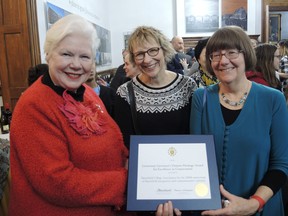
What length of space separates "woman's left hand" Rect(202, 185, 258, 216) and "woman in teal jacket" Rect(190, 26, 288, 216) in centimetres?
5

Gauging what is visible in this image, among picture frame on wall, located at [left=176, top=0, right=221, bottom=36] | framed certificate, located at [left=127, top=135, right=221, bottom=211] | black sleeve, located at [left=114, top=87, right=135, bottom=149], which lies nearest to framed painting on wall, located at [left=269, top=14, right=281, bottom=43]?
picture frame on wall, located at [left=176, top=0, right=221, bottom=36]

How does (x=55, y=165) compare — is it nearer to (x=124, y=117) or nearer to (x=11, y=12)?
(x=124, y=117)

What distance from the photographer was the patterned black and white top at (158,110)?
194 cm

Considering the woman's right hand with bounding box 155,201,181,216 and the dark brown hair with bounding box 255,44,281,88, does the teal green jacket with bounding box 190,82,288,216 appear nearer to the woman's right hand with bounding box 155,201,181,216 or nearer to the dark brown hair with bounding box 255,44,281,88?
the woman's right hand with bounding box 155,201,181,216

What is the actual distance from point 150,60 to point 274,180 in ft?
3.28

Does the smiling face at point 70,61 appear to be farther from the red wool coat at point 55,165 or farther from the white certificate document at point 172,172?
the white certificate document at point 172,172

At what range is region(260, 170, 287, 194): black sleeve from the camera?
1450 mm

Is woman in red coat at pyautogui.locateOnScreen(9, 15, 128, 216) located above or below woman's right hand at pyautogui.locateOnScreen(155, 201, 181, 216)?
above

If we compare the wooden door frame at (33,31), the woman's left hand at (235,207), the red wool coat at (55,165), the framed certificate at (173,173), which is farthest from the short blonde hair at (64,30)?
the wooden door frame at (33,31)

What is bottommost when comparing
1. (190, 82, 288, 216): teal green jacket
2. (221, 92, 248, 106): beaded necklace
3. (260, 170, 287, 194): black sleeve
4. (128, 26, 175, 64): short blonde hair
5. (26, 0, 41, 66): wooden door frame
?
(260, 170, 287, 194): black sleeve

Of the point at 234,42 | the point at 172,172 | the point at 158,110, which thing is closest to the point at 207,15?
the point at 158,110

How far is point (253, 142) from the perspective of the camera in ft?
4.84

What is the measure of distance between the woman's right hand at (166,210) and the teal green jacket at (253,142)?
346 mm

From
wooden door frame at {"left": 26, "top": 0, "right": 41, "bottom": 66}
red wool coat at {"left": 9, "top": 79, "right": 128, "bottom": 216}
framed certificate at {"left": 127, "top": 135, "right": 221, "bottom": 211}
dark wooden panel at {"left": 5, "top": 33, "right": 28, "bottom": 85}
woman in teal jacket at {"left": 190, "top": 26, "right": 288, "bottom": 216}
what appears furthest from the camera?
dark wooden panel at {"left": 5, "top": 33, "right": 28, "bottom": 85}
